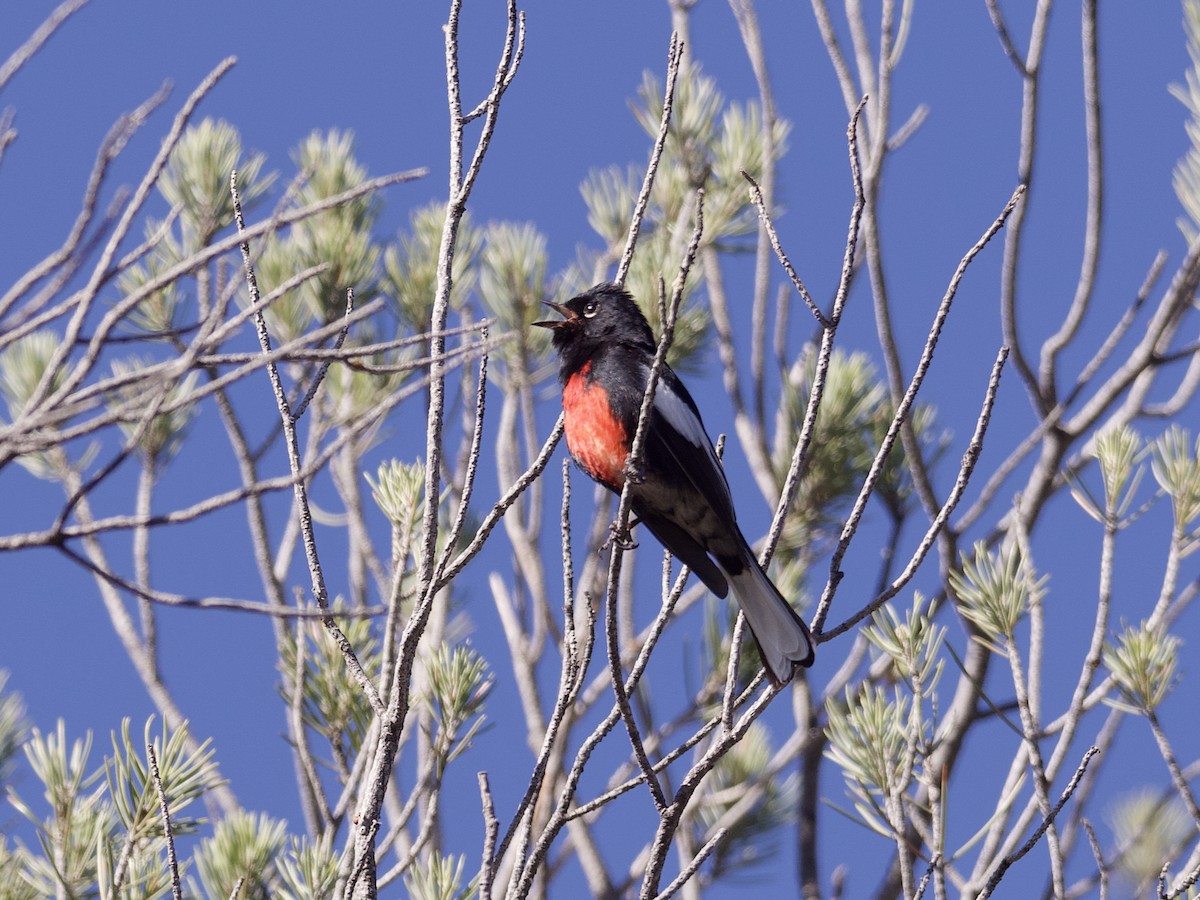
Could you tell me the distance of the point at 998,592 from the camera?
2510mm

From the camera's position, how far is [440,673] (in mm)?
2471

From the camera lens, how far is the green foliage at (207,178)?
3.92 meters

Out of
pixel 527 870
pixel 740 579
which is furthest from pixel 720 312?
pixel 527 870

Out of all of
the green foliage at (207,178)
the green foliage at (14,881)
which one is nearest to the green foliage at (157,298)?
the green foliage at (207,178)

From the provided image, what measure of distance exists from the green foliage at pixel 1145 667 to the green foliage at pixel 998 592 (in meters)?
0.17

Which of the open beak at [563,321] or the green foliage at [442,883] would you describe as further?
the open beak at [563,321]

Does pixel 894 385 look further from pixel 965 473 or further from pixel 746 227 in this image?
pixel 746 227

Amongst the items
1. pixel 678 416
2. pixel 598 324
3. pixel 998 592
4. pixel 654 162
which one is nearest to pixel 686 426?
pixel 678 416

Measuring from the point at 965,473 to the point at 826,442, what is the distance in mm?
1902

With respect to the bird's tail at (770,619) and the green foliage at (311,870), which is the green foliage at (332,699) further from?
the bird's tail at (770,619)

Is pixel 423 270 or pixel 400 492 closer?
pixel 400 492

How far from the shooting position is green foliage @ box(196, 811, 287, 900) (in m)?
2.31

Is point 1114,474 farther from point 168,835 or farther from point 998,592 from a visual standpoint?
point 168,835

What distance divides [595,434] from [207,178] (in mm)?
1486
